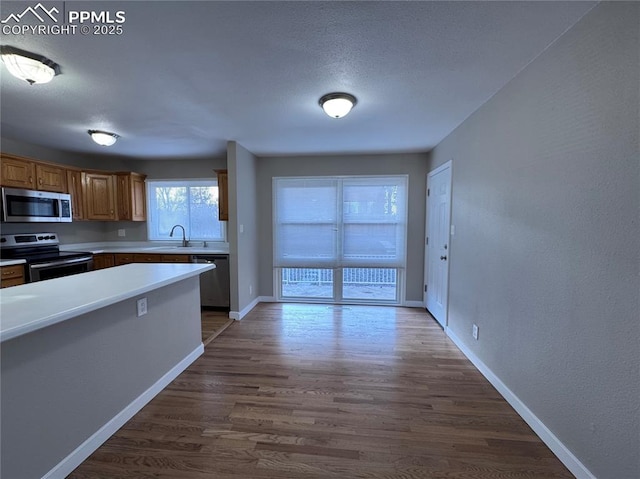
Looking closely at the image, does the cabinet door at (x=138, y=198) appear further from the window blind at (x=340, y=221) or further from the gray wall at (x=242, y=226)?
the window blind at (x=340, y=221)

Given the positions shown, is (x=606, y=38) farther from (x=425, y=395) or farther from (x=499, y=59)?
(x=425, y=395)

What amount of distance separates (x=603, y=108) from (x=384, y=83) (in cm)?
125

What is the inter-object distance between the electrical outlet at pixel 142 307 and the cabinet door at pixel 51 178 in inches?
119

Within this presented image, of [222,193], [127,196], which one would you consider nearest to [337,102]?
[222,193]

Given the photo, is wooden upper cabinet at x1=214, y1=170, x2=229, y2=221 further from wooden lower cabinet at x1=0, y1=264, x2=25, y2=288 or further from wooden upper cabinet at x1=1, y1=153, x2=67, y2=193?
wooden lower cabinet at x1=0, y1=264, x2=25, y2=288

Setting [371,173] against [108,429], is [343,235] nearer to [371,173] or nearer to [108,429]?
[371,173]

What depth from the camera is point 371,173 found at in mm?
4191

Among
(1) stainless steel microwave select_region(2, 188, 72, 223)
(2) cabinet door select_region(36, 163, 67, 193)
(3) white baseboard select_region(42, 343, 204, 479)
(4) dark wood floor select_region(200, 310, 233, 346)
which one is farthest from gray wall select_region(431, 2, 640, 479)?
(2) cabinet door select_region(36, 163, 67, 193)

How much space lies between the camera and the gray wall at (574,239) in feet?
3.82

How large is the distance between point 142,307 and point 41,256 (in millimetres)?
2526

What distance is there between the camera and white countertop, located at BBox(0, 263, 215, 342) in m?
1.12

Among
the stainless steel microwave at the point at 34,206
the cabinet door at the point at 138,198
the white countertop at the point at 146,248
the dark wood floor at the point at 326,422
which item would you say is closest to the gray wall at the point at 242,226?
the white countertop at the point at 146,248

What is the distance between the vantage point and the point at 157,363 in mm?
2092

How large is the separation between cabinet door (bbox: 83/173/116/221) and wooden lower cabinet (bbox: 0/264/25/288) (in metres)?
1.35
